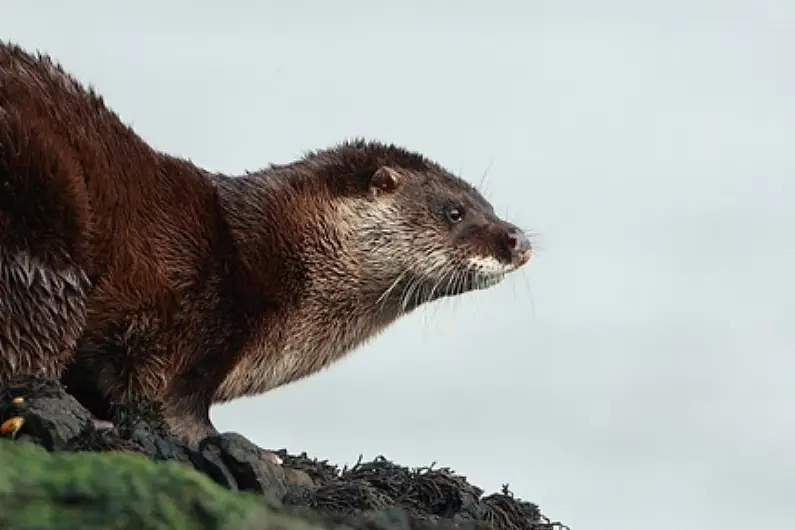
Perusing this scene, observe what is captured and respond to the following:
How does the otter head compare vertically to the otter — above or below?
above

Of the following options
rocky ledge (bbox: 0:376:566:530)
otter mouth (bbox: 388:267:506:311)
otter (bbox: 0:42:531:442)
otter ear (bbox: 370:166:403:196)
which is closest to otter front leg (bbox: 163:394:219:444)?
otter (bbox: 0:42:531:442)

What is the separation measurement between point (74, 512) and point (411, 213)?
5.26 m

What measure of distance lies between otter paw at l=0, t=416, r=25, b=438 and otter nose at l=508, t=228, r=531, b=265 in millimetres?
3565

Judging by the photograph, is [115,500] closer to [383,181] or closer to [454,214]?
[383,181]

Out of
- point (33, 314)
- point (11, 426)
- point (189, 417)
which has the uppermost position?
point (189, 417)

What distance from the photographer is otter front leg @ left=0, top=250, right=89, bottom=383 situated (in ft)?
18.8

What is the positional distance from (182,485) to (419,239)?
4.99 meters

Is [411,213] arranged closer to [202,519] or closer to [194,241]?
[194,241]

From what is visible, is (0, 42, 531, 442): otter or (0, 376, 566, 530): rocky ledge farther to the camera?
(0, 42, 531, 442): otter

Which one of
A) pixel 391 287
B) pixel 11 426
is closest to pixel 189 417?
pixel 391 287

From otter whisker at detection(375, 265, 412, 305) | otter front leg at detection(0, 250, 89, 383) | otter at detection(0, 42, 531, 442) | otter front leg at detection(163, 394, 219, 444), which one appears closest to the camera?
otter front leg at detection(0, 250, 89, 383)

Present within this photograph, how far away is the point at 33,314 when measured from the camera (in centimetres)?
577

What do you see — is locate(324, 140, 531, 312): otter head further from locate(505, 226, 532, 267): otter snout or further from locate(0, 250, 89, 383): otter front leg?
locate(0, 250, 89, 383): otter front leg

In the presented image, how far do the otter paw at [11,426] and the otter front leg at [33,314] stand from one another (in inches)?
46.8
